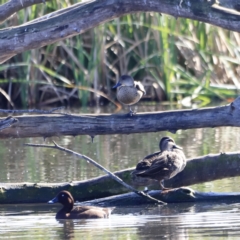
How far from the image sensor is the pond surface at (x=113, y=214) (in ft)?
18.2

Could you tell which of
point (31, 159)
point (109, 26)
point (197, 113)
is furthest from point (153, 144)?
point (197, 113)

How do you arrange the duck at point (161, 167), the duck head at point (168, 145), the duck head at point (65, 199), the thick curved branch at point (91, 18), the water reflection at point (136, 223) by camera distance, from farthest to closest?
1. the duck head at point (168, 145)
2. the duck at point (161, 167)
3. the duck head at point (65, 199)
4. the thick curved branch at point (91, 18)
5. the water reflection at point (136, 223)

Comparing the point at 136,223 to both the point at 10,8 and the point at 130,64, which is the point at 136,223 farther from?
the point at 130,64

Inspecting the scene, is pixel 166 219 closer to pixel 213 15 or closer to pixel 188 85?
pixel 213 15

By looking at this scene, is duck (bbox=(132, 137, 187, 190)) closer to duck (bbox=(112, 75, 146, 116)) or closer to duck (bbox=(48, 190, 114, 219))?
duck (bbox=(48, 190, 114, 219))

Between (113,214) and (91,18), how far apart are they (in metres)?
1.58

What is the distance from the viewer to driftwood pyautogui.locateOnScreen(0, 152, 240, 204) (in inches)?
273

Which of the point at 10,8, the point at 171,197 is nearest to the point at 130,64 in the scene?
the point at 10,8

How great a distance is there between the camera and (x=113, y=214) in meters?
6.42

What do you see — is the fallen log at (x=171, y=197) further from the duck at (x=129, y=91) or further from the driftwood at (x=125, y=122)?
the duck at (x=129, y=91)

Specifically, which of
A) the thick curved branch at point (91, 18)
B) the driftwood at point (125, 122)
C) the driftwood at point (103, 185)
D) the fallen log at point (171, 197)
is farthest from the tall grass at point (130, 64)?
the driftwood at point (125, 122)

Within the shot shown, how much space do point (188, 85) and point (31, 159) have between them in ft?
19.4

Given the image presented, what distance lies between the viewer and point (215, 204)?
6547mm

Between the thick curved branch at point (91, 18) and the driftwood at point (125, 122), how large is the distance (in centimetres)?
61
